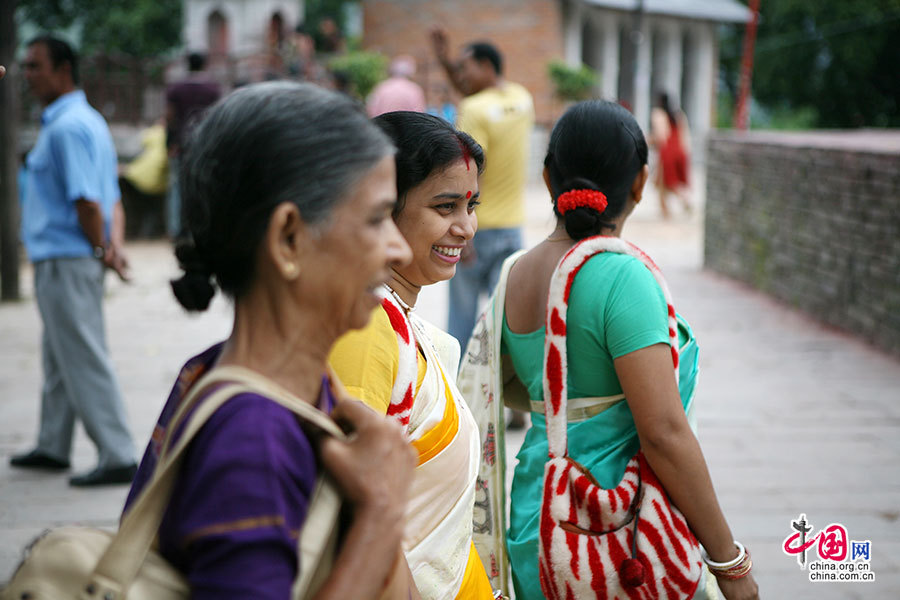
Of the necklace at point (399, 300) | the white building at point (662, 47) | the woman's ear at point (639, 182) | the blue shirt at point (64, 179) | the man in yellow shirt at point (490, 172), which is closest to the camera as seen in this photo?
the necklace at point (399, 300)

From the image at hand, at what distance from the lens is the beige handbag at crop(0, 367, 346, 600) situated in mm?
1092

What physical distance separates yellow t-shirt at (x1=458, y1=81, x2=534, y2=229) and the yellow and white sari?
411cm

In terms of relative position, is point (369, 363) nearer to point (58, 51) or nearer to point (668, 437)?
point (668, 437)

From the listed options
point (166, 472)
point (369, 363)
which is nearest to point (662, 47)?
point (369, 363)

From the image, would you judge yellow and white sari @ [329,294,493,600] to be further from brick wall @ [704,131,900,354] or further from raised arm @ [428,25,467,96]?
brick wall @ [704,131,900,354]

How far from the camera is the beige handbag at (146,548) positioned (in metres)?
1.09

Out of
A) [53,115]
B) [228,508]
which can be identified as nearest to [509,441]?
[53,115]

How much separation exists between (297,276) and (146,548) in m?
0.36

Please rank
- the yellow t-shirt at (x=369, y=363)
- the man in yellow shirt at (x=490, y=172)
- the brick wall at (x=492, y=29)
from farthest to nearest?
1. the brick wall at (x=492, y=29)
2. the man in yellow shirt at (x=490, y=172)
3. the yellow t-shirt at (x=369, y=363)

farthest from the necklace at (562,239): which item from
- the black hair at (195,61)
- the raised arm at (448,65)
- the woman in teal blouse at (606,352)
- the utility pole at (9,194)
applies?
the black hair at (195,61)

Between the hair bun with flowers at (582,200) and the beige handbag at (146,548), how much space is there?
1239mm

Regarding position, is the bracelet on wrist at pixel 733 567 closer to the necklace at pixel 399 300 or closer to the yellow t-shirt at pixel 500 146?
the necklace at pixel 399 300

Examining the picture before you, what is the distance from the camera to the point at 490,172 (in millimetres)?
6074

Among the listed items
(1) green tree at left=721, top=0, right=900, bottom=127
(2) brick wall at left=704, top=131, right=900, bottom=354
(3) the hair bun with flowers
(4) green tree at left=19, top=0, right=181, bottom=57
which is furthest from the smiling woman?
(1) green tree at left=721, top=0, right=900, bottom=127
